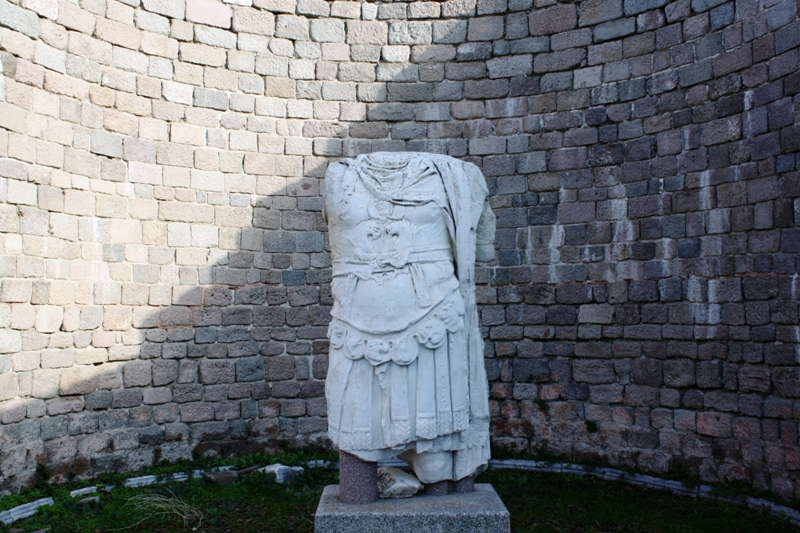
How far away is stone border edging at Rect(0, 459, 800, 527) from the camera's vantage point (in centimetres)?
531

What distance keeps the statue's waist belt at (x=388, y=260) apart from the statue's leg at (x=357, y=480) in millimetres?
877

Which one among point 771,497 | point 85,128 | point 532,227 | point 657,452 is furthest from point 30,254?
point 771,497

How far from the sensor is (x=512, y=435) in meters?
7.41

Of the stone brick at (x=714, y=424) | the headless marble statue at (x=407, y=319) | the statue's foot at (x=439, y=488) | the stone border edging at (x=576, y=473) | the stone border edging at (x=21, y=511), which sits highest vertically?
the headless marble statue at (x=407, y=319)

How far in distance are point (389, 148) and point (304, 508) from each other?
415 centimetres

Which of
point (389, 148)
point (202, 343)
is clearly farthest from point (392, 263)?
point (389, 148)

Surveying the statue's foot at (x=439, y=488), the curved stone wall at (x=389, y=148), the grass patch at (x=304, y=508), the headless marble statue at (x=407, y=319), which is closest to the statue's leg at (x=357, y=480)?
the headless marble statue at (x=407, y=319)

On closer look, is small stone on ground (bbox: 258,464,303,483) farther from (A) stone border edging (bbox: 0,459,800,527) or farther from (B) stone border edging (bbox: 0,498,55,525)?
(B) stone border edging (bbox: 0,498,55,525)

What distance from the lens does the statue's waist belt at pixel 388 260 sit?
3.21m

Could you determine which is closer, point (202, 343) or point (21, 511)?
point (21, 511)

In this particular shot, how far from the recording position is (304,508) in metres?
5.41

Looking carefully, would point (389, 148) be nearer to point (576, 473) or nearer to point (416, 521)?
point (576, 473)

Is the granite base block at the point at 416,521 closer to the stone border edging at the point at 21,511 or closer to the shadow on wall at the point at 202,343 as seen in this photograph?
the stone border edging at the point at 21,511

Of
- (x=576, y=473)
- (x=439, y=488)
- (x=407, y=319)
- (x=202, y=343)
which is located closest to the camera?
(x=407, y=319)
